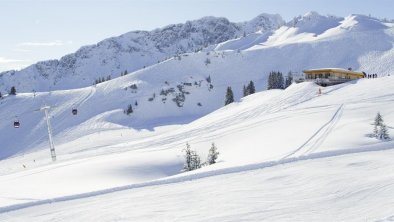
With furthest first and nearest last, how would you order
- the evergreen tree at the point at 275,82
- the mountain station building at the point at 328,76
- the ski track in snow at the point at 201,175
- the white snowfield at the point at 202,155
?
the evergreen tree at the point at 275,82 → the mountain station building at the point at 328,76 → the ski track in snow at the point at 201,175 → the white snowfield at the point at 202,155

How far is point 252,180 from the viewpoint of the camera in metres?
17.5

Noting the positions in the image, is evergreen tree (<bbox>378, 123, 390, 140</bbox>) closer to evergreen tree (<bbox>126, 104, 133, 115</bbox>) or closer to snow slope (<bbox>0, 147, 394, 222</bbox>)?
snow slope (<bbox>0, 147, 394, 222</bbox>)

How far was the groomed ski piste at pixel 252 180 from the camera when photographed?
13.4 meters

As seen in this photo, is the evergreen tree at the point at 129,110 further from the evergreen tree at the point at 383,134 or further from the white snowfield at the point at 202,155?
the evergreen tree at the point at 383,134

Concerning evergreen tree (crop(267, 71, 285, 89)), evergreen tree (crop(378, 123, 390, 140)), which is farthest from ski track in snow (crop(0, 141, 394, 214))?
evergreen tree (crop(267, 71, 285, 89))

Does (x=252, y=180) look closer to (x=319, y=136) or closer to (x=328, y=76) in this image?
(x=319, y=136)

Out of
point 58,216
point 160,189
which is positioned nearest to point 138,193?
point 160,189

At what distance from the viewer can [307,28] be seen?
172500 millimetres

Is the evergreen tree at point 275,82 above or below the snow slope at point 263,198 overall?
above

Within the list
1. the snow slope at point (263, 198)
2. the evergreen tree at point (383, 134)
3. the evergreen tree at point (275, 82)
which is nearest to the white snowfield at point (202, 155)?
the snow slope at point (263, 198)

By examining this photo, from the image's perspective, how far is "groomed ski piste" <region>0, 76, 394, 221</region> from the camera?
43.9ft

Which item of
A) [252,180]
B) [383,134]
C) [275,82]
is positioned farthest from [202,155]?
[275,82]

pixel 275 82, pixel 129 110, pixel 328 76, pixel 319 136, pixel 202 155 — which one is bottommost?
pixel 202 155

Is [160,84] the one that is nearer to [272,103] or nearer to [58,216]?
[272,103]
